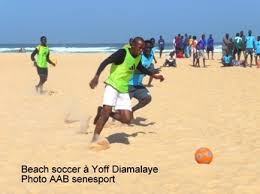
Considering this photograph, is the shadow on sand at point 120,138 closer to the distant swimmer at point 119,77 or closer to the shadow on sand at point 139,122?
the distant swimmer at point 119,77

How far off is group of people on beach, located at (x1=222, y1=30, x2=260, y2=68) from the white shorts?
1695cm

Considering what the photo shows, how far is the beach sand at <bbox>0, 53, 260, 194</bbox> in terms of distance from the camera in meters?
5.73

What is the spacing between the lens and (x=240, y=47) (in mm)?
24125

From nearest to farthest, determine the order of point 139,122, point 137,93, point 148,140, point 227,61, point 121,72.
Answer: point 121,72
point 148,140
point 137,93
point 139,122
point 227,61

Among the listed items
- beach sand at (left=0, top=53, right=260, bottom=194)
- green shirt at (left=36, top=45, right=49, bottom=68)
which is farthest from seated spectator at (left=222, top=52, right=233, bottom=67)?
green shirt at (left=36, top=45, right=49, bottom=68)

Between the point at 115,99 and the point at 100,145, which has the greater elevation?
the point at 115,99

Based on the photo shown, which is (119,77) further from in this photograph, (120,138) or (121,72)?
(120,138)

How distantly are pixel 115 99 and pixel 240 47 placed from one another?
17852 mm

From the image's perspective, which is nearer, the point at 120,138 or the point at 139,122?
the point at 120,138

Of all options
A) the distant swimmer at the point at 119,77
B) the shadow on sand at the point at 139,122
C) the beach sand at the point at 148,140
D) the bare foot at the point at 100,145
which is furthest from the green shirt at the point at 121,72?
the shadow on sand at the point at 139,122

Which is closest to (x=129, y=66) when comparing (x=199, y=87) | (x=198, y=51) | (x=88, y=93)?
(x=88, y=93)

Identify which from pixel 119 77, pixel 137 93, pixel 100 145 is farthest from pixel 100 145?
pixel 137 93

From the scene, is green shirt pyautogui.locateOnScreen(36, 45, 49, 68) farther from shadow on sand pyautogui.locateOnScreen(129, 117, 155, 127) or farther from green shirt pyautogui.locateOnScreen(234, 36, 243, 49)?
green shirt pyautogui.locateOnScreen(234, 36, 243, 49)

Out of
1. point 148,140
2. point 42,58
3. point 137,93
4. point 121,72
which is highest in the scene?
point 42,58
